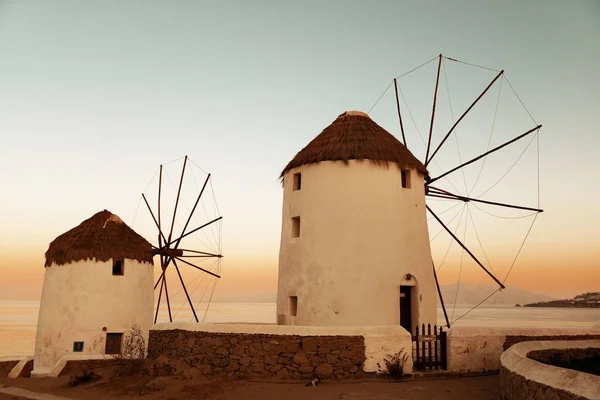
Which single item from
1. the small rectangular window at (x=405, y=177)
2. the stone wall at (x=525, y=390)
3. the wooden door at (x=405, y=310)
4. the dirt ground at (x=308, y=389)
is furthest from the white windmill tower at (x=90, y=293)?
the stone wall at (x=525, y=390)

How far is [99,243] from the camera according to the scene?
72.8ft

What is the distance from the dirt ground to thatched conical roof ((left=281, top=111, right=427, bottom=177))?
6.76m

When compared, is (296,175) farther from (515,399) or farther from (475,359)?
(515,399)

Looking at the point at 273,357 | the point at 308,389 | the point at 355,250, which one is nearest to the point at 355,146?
the point at 355,250

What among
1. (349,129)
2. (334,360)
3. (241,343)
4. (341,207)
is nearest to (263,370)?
(241,343)

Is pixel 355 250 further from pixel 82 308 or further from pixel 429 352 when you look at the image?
pixel 82 308

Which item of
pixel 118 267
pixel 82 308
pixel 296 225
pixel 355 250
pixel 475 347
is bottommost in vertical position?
pixel 475 347

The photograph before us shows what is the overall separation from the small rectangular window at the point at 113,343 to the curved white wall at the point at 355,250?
8772mm

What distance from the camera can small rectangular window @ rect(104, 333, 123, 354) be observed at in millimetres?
21562

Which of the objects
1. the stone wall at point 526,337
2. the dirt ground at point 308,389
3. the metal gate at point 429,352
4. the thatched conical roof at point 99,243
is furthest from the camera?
the thatched conical roof at point 99,243

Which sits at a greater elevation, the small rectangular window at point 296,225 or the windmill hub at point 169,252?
the small rectangular window at point 296,225

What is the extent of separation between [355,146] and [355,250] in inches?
122

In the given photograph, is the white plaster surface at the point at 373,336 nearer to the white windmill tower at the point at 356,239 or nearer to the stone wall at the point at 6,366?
the white windmill tower at the point at 356,239

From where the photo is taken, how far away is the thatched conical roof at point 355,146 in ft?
51.9
